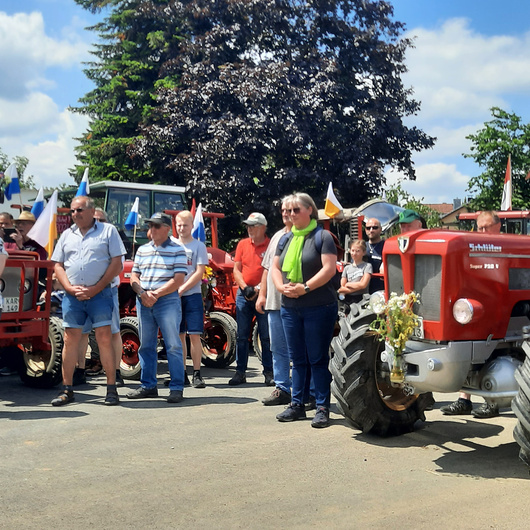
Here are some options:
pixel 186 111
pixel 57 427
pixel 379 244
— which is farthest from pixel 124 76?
pixel 57 427

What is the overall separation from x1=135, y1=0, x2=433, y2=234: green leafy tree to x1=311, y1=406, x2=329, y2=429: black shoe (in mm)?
16634

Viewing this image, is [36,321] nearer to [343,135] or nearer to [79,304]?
[79,304]

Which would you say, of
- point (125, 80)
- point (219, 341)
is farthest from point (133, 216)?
point (125, 80)

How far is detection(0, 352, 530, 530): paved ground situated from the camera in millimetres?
4070

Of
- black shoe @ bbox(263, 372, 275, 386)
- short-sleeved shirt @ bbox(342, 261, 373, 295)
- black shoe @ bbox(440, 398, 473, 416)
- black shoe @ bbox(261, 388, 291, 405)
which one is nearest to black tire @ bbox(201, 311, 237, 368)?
black shoe @ bbox(263, 372, 275, 386)

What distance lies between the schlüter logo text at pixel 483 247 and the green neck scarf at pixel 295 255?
164cm

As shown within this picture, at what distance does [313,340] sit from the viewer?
21.2 feet

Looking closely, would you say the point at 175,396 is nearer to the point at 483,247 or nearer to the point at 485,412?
the point at 485,412

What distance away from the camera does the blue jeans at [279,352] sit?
7.44m

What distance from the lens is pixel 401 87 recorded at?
26281 millimetres

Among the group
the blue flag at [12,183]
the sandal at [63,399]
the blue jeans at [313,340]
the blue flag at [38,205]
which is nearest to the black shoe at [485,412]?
the blue jeans at [313,340]

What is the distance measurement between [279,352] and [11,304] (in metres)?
2.93

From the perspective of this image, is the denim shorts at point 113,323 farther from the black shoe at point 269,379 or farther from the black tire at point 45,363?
the black shoe at point 269,379

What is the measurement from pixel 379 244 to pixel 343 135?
16.0m
